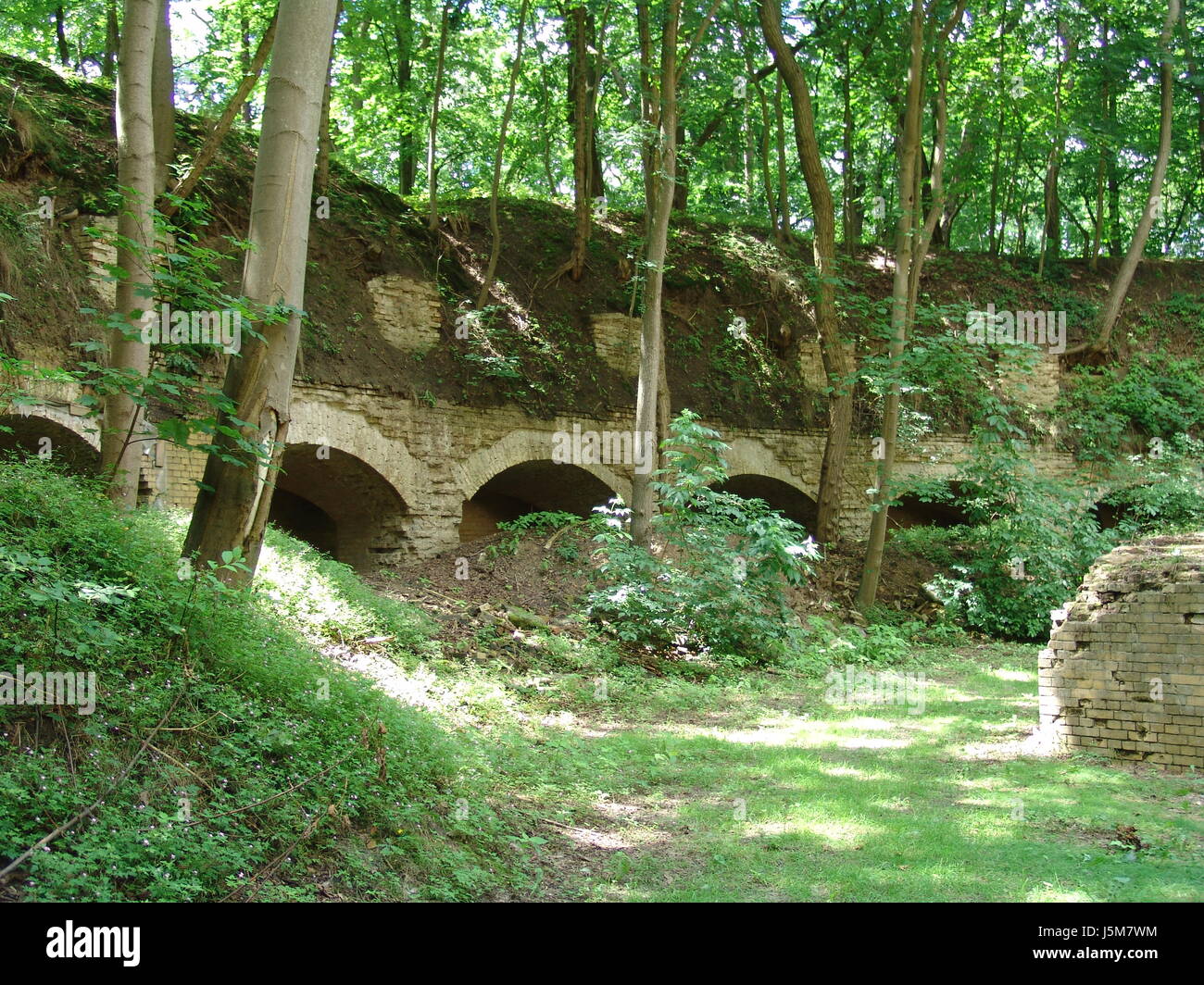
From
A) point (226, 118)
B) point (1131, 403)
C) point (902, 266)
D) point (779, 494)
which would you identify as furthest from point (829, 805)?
point (1131, 403)

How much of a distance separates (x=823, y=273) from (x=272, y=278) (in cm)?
1089

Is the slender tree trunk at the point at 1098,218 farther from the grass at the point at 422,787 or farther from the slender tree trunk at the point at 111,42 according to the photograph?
the slender tree trunk at the point at 111,42

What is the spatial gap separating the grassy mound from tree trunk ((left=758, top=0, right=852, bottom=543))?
1034 centimetres

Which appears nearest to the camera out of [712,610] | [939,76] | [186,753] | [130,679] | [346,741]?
[186,753]

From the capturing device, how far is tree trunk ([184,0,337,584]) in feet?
17.3

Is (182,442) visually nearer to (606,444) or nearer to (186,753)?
(186,753)

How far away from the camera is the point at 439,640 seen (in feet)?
29.0

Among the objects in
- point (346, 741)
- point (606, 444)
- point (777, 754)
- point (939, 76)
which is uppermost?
point (939, 76)

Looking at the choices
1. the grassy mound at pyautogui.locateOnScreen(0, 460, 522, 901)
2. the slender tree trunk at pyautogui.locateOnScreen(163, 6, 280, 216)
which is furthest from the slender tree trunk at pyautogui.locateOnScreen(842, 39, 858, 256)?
the grassy mound at pyautogui.locateOnScreen(0, 460, 522, 901)

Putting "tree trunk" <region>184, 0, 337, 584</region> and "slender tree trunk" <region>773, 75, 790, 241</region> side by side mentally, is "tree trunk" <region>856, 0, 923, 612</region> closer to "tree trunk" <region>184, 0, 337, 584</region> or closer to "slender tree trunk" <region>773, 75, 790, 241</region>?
"slender tree trunk" <region>773, 75, 790, 241</region>

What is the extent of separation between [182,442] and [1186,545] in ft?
23.4

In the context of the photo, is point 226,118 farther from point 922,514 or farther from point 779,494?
point 922,514

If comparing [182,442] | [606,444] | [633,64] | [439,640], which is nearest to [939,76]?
[633,64]

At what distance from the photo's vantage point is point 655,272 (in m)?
11.7
